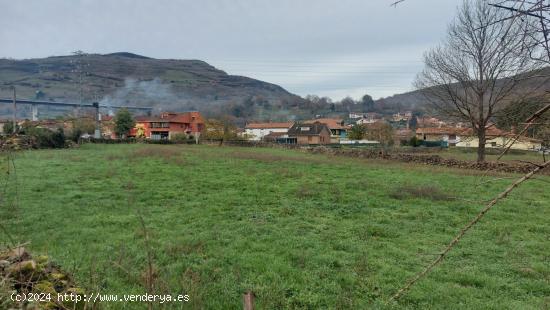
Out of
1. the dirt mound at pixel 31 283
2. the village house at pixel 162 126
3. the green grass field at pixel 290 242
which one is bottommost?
the green grass field at pixel 290 242

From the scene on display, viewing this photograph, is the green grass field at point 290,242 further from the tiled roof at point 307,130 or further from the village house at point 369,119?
the village house at point 369,119

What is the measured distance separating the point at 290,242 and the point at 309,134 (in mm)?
68697

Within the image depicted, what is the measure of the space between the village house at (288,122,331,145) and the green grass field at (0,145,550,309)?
6235 cm

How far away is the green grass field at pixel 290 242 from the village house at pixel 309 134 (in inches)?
2455

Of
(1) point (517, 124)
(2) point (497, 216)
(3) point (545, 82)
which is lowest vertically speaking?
(2) point (497, 216)

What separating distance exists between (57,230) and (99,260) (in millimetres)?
2147

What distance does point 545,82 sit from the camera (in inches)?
56.9

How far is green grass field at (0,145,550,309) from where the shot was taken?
433cm

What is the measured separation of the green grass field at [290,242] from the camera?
14.2 ft

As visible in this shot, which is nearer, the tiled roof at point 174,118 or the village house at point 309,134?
the village house at point 309,134

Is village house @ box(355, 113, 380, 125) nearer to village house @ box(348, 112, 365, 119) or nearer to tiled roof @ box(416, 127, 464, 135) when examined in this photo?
village house @ box(348, 112, 365, 119)

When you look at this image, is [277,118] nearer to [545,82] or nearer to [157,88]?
[157,88]

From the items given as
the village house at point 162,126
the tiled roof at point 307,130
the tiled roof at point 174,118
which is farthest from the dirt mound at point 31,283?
the tiled roof at point 174,118

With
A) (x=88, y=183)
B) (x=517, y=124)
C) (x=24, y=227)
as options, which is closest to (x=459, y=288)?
(x=517, y=124)
